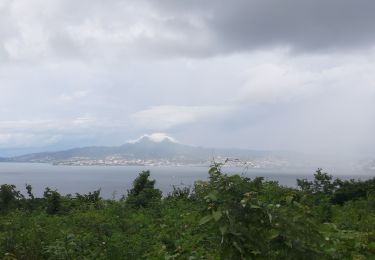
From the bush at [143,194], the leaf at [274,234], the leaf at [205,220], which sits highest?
the leaf at [205,220]

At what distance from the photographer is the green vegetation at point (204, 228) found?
448cm

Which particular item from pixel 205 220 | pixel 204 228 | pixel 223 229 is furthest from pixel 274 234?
pixel 204 228

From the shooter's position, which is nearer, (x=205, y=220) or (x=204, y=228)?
(x=205, y=220)

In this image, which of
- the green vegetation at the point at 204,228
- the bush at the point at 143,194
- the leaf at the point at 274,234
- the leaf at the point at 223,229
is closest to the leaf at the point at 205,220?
the green vegetation at the point at 204,228

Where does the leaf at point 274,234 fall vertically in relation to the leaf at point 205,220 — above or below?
below

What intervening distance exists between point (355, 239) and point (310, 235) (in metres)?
4.73

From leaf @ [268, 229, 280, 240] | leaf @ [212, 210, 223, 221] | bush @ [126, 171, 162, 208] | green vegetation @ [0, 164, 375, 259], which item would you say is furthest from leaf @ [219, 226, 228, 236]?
bush @ [126, 171, 162, 208]

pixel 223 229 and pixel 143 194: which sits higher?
pixel 223 229

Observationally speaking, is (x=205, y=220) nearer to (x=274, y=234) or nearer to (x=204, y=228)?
(x=274, y=234)

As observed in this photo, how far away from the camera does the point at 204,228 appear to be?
20.0 feet

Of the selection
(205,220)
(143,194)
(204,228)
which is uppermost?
(205,220)

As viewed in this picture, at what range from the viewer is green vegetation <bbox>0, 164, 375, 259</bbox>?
448 centimetres

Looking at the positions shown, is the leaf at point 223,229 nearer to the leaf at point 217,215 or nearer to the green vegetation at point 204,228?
the green vegetation at point 204,228

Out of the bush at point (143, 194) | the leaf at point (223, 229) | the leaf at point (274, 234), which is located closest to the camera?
the leaf at point (223, 229)
